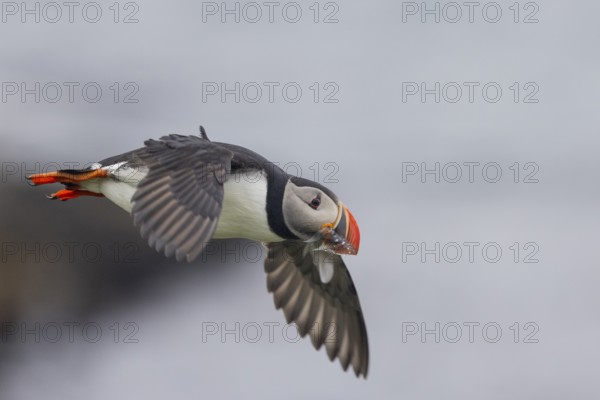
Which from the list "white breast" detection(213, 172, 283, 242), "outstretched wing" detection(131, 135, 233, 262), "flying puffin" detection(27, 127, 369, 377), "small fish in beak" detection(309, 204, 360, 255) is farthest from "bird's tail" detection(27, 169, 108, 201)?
"small fish in beak" detection(309, 204, 360, 255)

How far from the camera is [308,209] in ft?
20.0

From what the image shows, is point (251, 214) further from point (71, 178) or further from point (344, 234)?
point (71, 178)

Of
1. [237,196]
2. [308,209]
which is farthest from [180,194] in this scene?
[308,209]

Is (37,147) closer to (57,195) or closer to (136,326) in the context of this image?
(136,326)

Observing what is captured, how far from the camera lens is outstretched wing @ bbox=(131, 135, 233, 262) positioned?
4.95m

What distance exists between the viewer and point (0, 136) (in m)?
11.2

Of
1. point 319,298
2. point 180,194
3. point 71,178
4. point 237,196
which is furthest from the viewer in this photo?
point 319,298

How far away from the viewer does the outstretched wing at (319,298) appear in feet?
22.0

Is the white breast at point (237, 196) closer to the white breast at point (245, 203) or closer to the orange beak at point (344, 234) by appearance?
the white breast at point (245, 203)

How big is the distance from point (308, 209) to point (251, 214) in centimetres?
33

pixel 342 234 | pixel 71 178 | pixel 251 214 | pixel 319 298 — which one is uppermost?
pixel 71 178

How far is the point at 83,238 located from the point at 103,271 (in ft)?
1.52

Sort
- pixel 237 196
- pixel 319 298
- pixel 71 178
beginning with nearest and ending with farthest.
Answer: pixel 237 196, pixel 71 178, pixel 319 298

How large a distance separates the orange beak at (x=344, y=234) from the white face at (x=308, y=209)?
48mm
